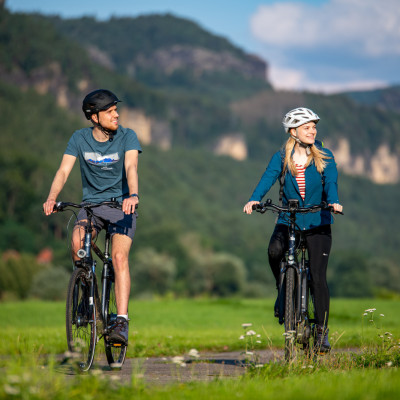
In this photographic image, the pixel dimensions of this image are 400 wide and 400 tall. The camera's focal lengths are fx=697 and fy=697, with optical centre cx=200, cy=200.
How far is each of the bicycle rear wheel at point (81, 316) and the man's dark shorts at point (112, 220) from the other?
0.50m

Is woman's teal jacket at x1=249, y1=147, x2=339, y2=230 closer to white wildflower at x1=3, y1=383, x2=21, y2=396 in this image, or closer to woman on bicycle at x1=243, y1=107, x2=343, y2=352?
woman on bicycle at x1=243, y1=107, x2=343, y2=352

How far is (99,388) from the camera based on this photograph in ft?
12.0

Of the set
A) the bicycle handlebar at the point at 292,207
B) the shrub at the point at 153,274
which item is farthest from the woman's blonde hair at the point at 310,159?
the shrub at the point at 153,274

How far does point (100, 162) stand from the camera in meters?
5.86

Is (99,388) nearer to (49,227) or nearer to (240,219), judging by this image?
(49,227)

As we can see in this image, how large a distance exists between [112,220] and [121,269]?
0.42 metres

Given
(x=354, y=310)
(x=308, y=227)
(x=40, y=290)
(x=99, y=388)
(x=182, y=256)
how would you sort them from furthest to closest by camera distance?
(x=182, y=256)
(x=40, y=290)
(x=354, y=310)
(x=308, y=227)
(x=99, y=388)

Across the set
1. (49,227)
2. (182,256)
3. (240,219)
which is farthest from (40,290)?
(240,219)

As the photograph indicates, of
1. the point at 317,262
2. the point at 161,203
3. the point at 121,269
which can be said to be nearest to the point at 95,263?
the point at 121,269

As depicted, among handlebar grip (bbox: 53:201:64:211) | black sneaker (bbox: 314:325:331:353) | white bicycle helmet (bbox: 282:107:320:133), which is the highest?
white bicycle helmet (bbox: 282:107:320:133)

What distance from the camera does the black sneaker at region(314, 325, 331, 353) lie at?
599 cm

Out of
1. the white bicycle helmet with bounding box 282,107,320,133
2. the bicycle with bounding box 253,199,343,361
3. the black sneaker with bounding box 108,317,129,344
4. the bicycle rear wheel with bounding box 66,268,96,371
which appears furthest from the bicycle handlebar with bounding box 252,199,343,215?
the bicycle rear wheel with bounding box 66,268,96,371

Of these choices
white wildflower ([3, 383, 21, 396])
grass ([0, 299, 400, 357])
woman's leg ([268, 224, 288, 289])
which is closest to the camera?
white wildflower ([3, 383, 21, 396])

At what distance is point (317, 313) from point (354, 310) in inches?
547
